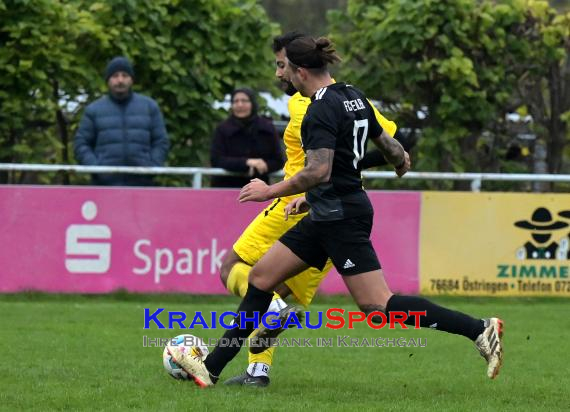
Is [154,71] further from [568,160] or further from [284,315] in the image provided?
[284,315]

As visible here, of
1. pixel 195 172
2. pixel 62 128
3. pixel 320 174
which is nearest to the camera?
pixel 320 174

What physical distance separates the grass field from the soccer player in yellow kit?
21 cm

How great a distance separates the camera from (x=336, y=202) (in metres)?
6.87

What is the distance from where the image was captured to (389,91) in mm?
14641

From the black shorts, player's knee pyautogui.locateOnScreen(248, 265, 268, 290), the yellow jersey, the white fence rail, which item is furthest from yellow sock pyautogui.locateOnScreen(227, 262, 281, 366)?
the white fence rail

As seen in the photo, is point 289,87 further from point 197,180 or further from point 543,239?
point 543,239

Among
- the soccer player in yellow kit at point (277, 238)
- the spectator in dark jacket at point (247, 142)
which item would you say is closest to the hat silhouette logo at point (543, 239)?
the spectator in dark jacket at point (247, 142)

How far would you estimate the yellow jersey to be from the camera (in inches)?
295

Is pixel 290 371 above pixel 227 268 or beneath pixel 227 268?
beneath

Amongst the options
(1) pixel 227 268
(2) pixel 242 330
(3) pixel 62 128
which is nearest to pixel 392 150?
(2) pixel 242 330

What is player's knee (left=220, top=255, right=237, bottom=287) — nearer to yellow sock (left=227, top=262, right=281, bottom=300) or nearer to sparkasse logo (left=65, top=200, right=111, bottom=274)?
yellow sock (left=227, top=262, right=281, bottom=300)

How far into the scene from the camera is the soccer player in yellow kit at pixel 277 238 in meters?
7.42

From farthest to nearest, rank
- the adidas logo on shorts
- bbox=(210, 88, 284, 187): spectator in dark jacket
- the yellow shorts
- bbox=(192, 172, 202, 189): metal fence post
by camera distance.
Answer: bbox=(192, 172, 202, 189): metal fence post → bbox=(210, 88, 284, 187): spectator in dark jacket → the yellow shorts → the adidas logo on shorts

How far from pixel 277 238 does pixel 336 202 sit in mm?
1071
